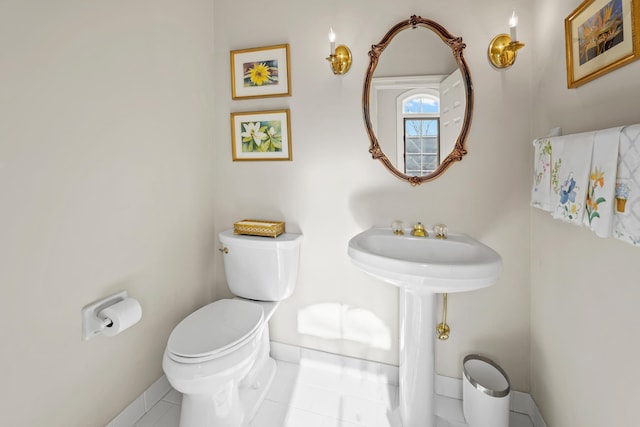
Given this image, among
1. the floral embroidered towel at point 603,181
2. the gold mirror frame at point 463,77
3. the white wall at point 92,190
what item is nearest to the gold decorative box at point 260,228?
the white wall at point 92,190

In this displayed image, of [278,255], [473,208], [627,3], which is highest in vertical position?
[627,3]

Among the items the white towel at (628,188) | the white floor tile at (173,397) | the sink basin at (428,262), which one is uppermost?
the white towel at (628,188)

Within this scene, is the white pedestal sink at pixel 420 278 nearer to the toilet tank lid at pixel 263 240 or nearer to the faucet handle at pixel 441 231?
the faucet handle at pixel 441 231

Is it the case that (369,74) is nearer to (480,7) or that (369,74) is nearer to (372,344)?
(480,7)

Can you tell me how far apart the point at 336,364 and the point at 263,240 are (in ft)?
2.87

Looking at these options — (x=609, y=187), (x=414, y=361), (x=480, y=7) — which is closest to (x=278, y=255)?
(x=414, y=361)

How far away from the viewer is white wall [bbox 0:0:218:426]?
104 centimetres

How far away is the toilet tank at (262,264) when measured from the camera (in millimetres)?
1684

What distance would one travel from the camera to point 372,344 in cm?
175

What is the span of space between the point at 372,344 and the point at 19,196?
1.72 meters

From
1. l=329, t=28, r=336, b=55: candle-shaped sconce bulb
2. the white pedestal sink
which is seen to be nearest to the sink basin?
the white pedestal sink

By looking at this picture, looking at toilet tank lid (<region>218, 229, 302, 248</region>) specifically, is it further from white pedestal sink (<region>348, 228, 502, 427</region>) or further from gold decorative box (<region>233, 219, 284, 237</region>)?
white pedestal sink (<region>348, 228, 502, 427</region>)

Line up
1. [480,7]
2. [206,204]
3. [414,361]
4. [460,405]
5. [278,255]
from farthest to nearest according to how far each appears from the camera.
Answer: [206,204] → [278,255] → [460,405] → [480,7] → [414,361]

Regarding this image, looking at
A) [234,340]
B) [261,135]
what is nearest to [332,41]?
[261,135]
